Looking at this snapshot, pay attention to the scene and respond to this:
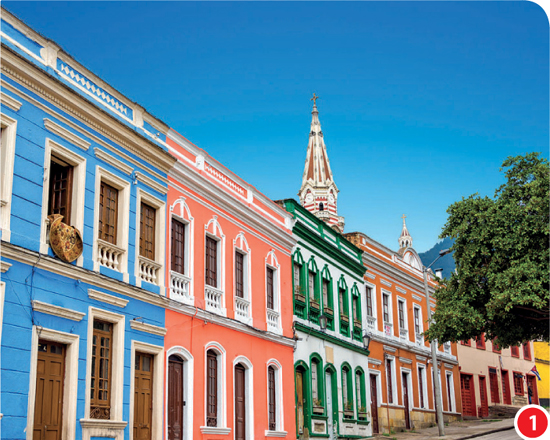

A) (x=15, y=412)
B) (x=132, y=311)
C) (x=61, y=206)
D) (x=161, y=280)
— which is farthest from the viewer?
(x=161, y=280)

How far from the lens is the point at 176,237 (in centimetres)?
1612

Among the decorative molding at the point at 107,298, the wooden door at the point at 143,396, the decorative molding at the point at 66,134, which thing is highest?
the decorative molding at the point at 66,134

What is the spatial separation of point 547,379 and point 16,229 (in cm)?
4089

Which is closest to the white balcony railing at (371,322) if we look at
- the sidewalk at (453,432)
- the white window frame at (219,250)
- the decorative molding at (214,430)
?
the sidewalk at (453,432)

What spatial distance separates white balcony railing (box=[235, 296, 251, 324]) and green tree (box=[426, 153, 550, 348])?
19.3 ft

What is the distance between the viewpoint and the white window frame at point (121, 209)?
13.4 meters

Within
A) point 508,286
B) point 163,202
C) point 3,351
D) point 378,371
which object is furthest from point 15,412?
point 378,371

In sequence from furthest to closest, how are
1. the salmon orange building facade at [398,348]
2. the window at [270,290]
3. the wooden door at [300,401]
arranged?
1. the salmon orange building facade at [398,348]
2. the wooden door at [300,401]
3. the window at [270,290]

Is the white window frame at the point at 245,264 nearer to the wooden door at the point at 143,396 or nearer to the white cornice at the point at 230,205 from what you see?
the white cornice at the point at 230,205

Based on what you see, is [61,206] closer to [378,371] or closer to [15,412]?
[15,412]

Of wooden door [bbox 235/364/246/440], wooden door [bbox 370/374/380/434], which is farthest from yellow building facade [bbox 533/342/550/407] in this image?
wooden door [bbox 235/364/246/440]

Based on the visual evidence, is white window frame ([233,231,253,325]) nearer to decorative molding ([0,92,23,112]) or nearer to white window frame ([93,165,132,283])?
white window frame ([93,165,132,283])

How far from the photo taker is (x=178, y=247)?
637 inches

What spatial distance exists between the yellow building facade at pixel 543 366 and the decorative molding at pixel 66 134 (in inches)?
1496
